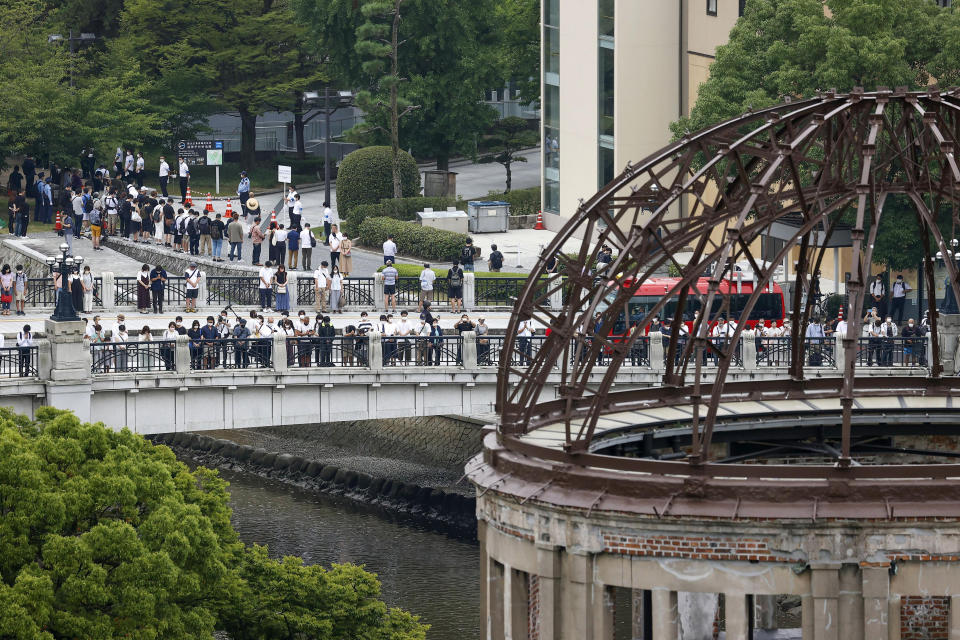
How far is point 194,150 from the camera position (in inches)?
3925

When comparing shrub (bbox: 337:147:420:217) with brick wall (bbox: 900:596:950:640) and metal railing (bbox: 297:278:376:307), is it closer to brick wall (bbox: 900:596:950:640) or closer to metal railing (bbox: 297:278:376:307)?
metal railing (bbox: 297:278:376:307)

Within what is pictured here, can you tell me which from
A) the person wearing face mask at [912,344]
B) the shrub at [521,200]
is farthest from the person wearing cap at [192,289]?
the shrub at [521,200]

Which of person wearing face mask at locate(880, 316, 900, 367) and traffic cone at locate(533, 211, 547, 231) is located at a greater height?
traffic cone at locate(533, 211, 547, 231)

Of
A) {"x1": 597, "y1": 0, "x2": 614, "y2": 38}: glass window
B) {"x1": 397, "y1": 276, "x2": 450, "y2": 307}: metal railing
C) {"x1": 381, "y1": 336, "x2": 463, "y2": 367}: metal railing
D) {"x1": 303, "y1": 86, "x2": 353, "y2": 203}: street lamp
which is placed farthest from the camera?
{"x1": 597, "y1": 0, "x2": 614, "y2": 38}: glass window

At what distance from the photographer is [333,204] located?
312 feet

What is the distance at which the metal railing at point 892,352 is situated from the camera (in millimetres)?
56562

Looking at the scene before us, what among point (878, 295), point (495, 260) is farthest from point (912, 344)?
point (495, 260)

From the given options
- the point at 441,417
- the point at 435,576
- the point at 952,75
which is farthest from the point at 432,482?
the point at 952,75

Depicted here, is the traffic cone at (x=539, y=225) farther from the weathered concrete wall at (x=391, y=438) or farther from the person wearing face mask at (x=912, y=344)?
the person wearing face mask at (x=912, y=344)

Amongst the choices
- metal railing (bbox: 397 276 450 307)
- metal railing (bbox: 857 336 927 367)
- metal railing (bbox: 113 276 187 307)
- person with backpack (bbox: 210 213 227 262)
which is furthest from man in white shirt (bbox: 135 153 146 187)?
metal railing (bbox: 857 336 927 367)

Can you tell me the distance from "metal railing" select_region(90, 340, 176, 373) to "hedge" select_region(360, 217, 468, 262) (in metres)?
27.4

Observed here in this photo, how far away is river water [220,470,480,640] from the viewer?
53.8 m

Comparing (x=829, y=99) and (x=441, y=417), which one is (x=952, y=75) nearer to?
(x=441, y=417)

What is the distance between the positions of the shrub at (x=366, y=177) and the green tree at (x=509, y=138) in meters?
13.5
